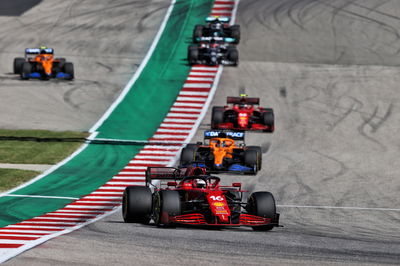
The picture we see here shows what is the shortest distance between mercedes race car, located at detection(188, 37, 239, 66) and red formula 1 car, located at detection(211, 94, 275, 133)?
10.2 m

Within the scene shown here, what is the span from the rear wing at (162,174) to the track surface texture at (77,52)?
16385 millimetres

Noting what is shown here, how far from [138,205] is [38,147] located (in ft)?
48.1

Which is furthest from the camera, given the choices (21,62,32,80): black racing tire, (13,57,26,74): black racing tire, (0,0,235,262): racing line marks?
(13,57,26,74): black racing tire

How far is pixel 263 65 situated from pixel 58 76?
436 inches

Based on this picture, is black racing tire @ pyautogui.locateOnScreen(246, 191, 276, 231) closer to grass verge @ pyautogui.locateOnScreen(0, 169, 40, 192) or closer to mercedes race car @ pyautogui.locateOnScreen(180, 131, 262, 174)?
mercedes race car @ pyautogui.locateOnScreen(180, 131, 262, 174)

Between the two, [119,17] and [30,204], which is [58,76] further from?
[30,204]

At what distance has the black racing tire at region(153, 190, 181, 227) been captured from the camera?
19.4 metres

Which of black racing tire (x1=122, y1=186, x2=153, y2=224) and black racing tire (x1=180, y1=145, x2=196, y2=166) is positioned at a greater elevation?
black racing tire (x1=180, y1=145, x2=196, y2=166)

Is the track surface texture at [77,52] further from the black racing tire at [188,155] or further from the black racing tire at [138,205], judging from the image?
the black racing tire at [138,205]

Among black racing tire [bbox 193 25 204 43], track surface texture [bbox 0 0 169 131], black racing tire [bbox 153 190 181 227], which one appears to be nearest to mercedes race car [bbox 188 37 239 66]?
black racing tire [bbox 193 25 204 43]

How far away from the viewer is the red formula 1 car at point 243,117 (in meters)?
37.8

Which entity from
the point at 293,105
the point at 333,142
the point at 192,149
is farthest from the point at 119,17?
the point at 192,149

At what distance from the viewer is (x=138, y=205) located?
20000mm

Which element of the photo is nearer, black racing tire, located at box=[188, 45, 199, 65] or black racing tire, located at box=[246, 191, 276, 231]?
black racing tire, located at box=[246, 191, 276, 231]
